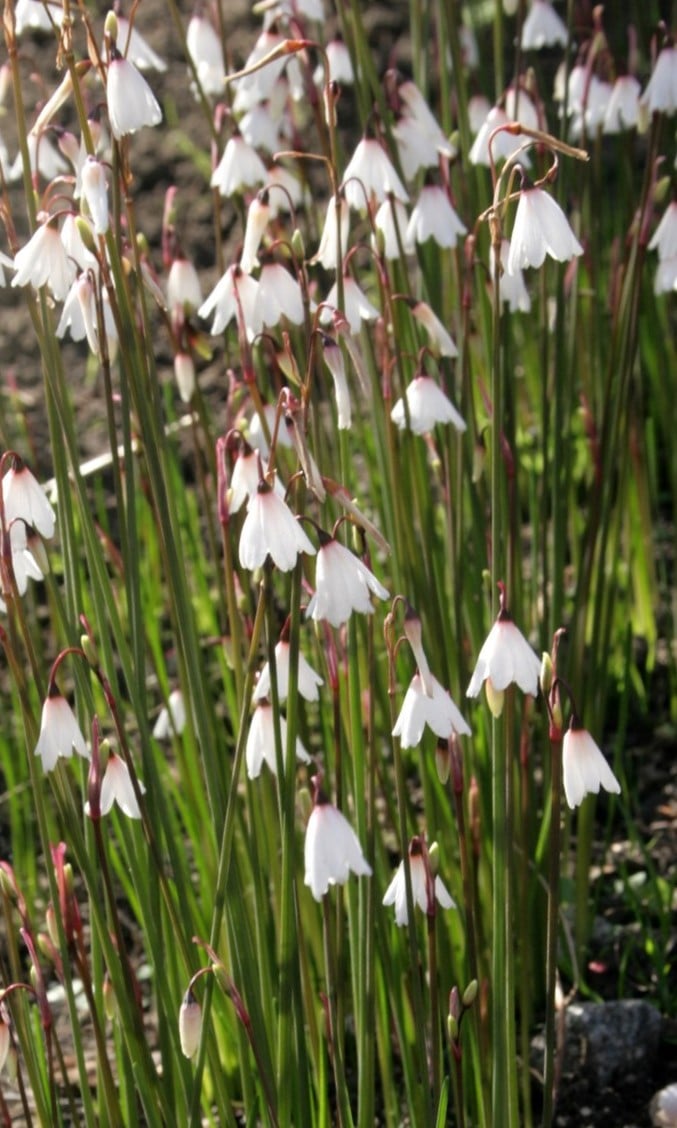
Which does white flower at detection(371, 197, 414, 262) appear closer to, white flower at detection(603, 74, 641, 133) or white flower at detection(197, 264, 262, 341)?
white flower at detection(197, 264, 262, 341)

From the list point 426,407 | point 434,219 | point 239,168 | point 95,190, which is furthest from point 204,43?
point 95,190

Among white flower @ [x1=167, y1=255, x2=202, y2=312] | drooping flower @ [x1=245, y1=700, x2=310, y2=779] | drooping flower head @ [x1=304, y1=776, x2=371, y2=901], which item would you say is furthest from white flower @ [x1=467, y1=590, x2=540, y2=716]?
white flower @ [x1=167, y1=255, x2=202, y2=312]

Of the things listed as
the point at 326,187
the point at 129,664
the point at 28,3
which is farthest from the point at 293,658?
the point at 326,187

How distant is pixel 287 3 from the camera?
2588mm

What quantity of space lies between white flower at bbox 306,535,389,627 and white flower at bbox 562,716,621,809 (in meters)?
0.27

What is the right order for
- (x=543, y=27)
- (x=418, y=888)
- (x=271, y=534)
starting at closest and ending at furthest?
(x=271, y=534) < (x=418, y=888) < (x=543, y=27)

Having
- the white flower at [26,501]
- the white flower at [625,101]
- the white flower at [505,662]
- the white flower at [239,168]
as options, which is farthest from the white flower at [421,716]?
the white flower at [625,101]

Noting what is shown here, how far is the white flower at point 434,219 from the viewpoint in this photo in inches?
94.1

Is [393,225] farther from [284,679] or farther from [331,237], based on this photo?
[284,679]

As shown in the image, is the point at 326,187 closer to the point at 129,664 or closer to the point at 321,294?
the point at 321,294

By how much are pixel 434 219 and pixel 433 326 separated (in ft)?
1.00

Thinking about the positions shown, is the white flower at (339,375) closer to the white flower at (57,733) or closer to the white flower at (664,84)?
the white flower at (57,733)

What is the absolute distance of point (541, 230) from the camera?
70.1 inches

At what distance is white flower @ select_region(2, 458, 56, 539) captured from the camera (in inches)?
72.4
